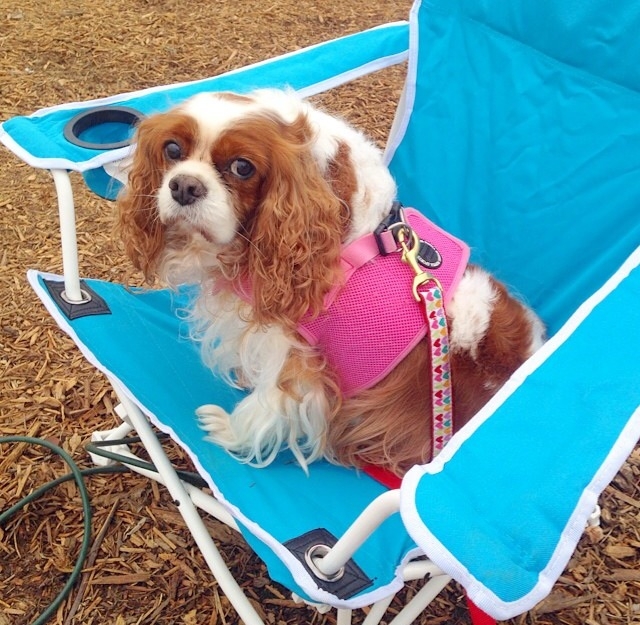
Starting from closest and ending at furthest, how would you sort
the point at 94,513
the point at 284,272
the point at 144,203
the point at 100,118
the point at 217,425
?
the point at 284,272
the point at 144,203
the point at 217,425
the point at 100,118
the point at 94,513

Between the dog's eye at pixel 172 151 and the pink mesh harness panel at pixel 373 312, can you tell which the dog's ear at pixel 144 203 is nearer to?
A: the dog's eye at pixel 172 151

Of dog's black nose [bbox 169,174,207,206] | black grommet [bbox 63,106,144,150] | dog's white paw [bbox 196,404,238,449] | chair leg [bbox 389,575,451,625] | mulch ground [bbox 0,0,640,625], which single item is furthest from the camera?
mulch ground [bbox 0,0,640,625]

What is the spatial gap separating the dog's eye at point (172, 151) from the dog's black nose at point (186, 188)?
3.9 inches

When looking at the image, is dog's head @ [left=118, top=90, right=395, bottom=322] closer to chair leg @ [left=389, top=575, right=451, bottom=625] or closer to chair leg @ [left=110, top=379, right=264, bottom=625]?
chair leg @ [left=110, top=379, right=264, bottom=625]

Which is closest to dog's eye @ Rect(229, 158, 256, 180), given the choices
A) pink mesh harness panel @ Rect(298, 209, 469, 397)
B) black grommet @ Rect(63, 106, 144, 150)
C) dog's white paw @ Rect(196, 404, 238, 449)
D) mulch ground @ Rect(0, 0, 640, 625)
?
pink mesh harness panel @ Rect(298, 209, 469, 397)

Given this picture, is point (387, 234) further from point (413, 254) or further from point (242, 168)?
point (242, 168)

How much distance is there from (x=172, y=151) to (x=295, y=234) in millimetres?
335

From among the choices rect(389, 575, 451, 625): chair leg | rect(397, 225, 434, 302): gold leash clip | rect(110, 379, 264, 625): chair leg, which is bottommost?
rect(110, 379, 264, 625): chair leg

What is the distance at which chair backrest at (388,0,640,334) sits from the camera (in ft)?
6.37

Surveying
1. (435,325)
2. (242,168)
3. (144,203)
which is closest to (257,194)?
(242,168)

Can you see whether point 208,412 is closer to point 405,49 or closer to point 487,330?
point 487,330

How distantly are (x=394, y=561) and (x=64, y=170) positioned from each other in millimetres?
1279

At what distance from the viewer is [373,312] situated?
1718 millimetres

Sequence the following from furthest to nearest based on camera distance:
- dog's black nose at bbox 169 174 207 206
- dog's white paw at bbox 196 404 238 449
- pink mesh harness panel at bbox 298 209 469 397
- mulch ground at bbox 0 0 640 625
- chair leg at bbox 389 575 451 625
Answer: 1. mulch ground at bbox 0 0 640 625
2. dog's white paw at bbox 196 404 238 449
3. pink mesh harness panel at bbox 298 209 469 397
4. chair leg at bbox 389 575 451 625
5. dog's black nose at bbox 169 174 207 206
